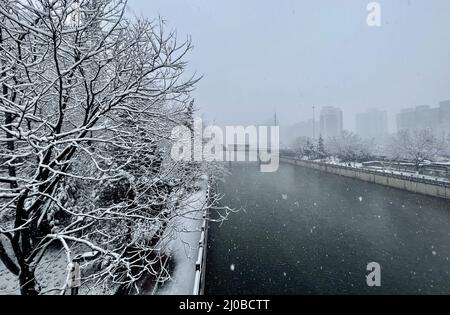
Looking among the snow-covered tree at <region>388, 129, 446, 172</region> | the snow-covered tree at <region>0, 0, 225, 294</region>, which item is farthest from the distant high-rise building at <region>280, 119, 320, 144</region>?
the snow-covered tree at <region>0, 0, 225, 294</region>

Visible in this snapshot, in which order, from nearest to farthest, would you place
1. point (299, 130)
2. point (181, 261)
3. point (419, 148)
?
point (181, 261), point (419, 148), point (299, 130)

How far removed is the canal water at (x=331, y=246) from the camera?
11117mm

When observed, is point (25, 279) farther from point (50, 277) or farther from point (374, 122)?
point (374, 122)

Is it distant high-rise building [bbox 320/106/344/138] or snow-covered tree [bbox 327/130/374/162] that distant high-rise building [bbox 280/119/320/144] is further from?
snow-covered tree [bbox 327/130/374/162]

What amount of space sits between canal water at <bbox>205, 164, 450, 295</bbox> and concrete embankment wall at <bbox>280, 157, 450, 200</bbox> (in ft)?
3.86

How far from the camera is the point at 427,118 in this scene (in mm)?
96875

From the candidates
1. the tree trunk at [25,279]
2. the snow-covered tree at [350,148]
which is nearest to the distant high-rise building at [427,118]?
the snow-covered tree at [350,148]

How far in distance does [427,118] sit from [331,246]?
112553 millimetres

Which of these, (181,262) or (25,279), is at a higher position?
(25,279)

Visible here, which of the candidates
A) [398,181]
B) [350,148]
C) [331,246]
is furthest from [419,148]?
[331,246]
